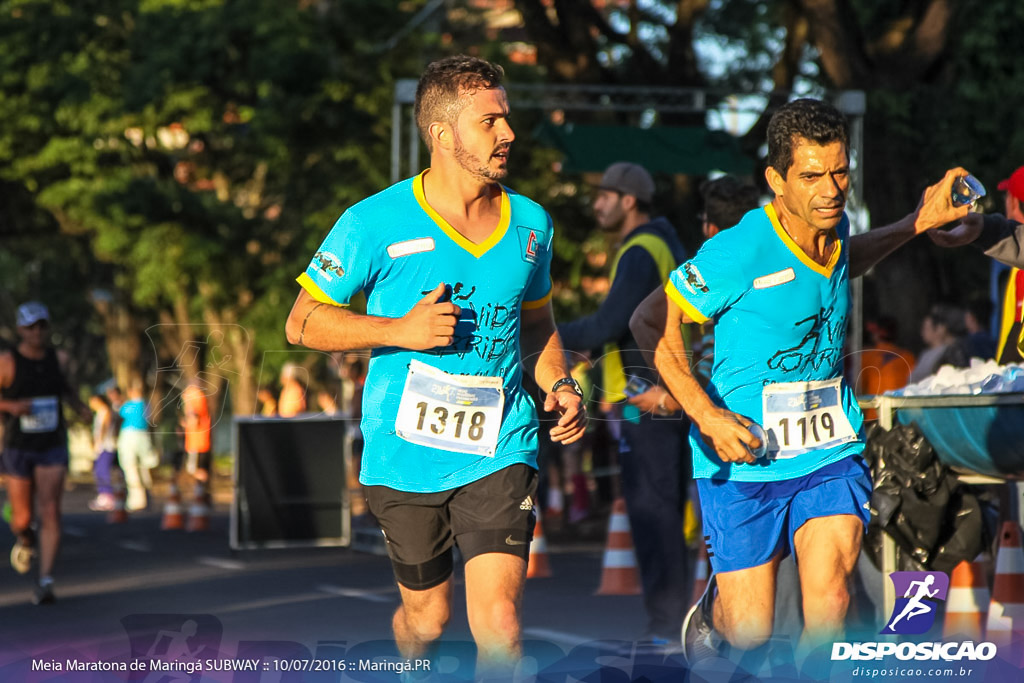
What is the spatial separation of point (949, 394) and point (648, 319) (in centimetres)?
219

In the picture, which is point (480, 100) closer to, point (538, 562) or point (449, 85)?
point (449, 85)

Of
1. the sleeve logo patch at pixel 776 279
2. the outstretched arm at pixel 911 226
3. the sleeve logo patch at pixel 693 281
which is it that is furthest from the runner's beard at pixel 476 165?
the outstretched arm at pixel 911 226

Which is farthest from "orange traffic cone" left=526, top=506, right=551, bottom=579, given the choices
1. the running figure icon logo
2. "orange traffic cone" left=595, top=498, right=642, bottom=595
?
the running figure icon logo

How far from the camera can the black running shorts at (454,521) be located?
15.5 feet

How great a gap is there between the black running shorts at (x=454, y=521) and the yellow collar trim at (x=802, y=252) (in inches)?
45.2

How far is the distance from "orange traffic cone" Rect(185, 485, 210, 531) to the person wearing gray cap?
5901 millimetres

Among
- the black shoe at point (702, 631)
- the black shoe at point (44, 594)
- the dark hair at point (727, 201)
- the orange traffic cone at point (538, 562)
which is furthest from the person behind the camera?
the orange traffic cone at point (538, 562)

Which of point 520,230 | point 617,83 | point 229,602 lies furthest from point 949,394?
point 617,83

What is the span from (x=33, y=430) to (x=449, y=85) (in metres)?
7.59

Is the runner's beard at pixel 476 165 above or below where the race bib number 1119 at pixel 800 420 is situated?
above

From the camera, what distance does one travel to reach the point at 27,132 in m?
30.4

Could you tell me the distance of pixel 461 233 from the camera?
484 centimetres

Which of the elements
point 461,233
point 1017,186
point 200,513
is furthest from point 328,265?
point 200,513

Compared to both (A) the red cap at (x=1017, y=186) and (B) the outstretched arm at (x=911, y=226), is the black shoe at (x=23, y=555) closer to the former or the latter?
(A) the red cap at (x=1017, y=186)
